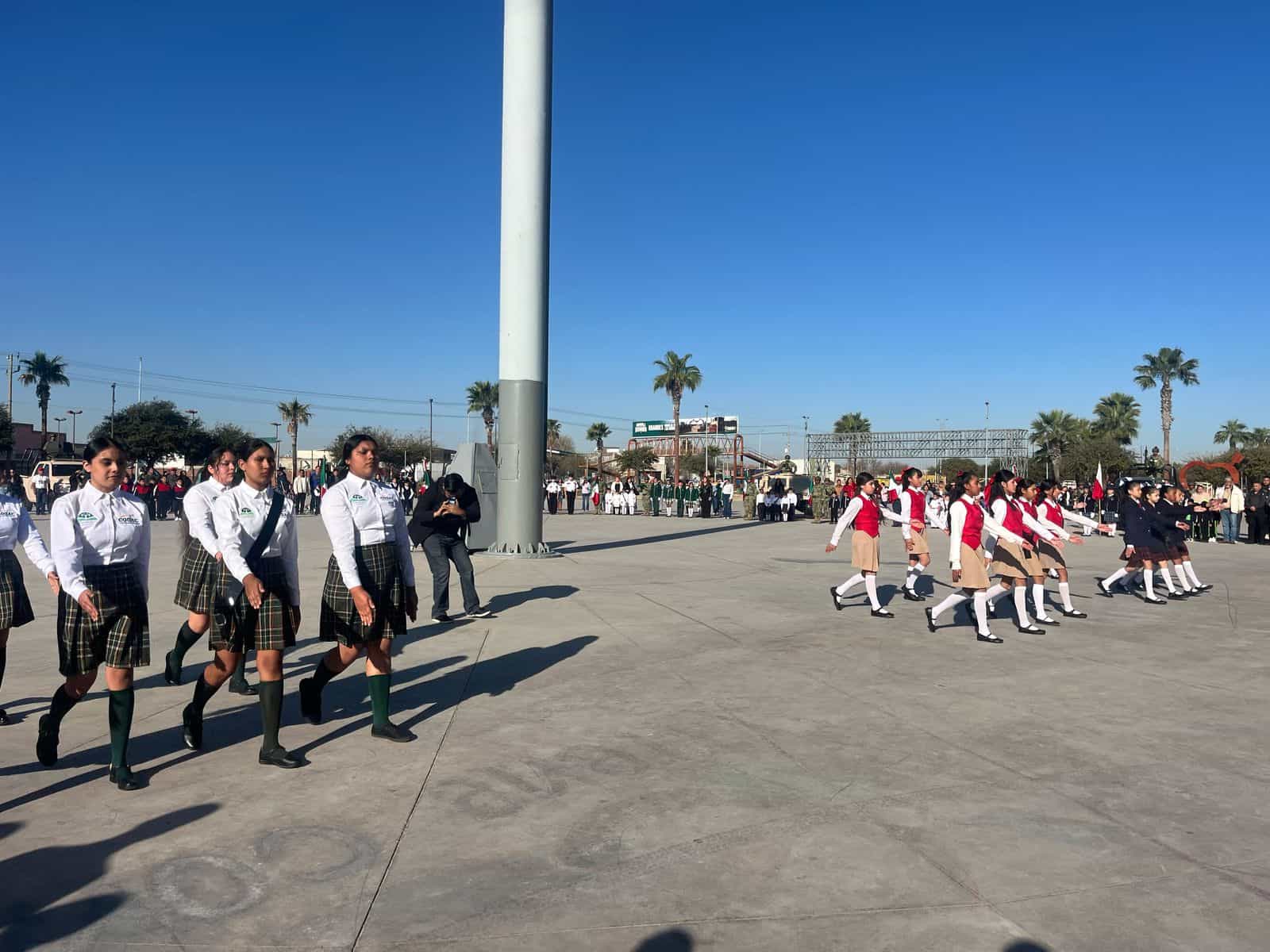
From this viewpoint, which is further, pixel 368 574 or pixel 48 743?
pixel 368 574

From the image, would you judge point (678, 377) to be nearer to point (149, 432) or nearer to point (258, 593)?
point (149, 432)

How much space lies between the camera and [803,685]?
726 cm

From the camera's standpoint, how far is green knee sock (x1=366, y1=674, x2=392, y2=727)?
5699mm

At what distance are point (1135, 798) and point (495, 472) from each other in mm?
14616

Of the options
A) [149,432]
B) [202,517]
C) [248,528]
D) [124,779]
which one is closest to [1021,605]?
[248,528]

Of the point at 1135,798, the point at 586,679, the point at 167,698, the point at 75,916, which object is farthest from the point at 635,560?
the point at 75,916

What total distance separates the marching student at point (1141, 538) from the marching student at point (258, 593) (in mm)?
11399

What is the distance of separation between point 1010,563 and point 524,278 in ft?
→ 32.9

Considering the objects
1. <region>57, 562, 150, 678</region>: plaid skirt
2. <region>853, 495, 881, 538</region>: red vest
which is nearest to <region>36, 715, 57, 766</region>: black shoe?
<region>57, 562, 150, 678</region>: plaid skirt

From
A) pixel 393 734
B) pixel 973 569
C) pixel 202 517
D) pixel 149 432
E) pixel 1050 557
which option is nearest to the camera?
pixel 393 734

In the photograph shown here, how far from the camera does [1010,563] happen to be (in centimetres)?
1011

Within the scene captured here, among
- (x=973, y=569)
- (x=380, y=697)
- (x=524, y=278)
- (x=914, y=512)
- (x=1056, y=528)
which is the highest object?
(x=524, y=278)

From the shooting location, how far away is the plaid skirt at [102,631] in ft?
15.9

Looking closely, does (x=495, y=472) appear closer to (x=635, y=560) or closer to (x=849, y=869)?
(x=635, y=560)
